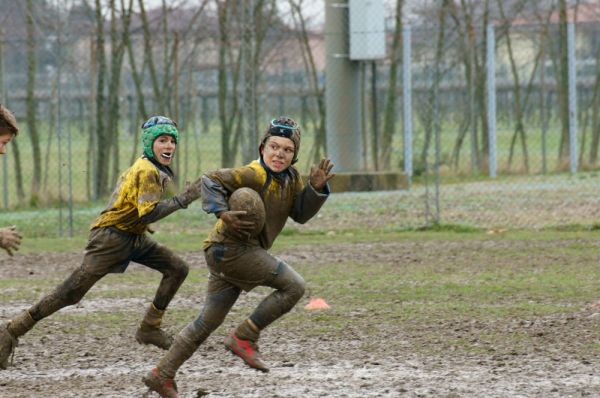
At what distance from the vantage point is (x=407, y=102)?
2011cm

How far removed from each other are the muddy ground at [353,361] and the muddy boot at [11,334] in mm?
103

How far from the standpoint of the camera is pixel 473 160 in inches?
858

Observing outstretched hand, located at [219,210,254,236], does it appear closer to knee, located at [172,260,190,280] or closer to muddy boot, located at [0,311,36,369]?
knee, located at [172,260,190,280]

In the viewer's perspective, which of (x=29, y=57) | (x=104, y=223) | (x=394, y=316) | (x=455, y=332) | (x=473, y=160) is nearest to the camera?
(x=104, y=223)

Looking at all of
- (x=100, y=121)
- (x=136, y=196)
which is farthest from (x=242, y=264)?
(x=100, y=121)

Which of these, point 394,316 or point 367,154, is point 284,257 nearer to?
point 394,316

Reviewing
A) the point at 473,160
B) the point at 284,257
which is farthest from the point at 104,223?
the point at 473,160

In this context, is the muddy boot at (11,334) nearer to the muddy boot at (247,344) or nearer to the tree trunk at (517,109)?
the muddy boot at (247,344)

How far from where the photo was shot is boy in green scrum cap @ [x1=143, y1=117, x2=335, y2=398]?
6.84 metres

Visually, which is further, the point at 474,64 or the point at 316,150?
the point at 474,64

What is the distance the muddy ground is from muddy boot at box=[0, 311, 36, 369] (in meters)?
0.10

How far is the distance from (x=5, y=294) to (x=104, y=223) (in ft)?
11.8

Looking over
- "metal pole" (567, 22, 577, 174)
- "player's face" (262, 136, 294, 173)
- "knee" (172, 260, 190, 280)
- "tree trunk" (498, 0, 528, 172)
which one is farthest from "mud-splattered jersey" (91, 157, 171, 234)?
"tree trunk" (498, 0, 528, 172)

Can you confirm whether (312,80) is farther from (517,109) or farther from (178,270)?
(178,270)
